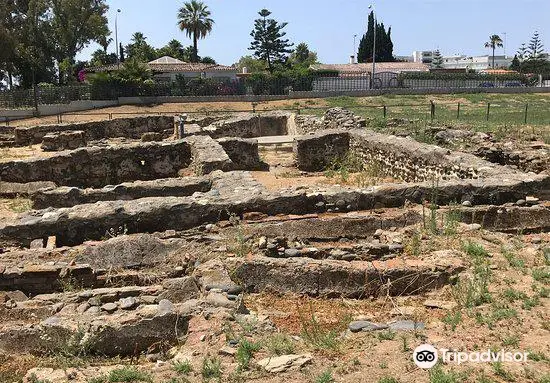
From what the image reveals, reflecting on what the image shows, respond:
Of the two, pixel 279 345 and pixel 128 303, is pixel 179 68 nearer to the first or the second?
pixel 128 303

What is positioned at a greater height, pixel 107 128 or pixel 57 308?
pixel 107 128

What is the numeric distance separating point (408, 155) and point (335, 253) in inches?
252

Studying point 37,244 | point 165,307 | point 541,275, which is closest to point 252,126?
point 37,244

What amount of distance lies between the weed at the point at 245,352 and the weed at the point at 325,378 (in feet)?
1.96

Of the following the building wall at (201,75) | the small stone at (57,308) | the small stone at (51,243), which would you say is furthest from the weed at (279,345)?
the building wall at (201,75)

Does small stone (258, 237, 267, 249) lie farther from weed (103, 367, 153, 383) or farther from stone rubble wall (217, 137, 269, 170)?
stone rubble wall (217, 137, 269, 170)

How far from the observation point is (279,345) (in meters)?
4.79

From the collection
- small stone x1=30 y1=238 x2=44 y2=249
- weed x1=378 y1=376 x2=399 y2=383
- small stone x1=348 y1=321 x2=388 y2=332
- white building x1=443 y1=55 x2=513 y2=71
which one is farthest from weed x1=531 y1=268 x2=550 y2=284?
white building x1=443 y1=55 x2=513 y2=71

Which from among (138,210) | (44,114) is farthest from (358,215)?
(44,114)

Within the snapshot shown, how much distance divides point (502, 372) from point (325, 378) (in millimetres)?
1354

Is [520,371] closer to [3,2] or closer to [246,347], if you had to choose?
[246,347]

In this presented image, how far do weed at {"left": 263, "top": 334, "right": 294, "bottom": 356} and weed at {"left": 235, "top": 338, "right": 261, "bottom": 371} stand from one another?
0.33 feet

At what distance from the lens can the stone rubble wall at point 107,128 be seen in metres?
22.2

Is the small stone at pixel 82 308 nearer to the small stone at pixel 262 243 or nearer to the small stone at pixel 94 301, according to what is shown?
the small stone at pixel 94 301
